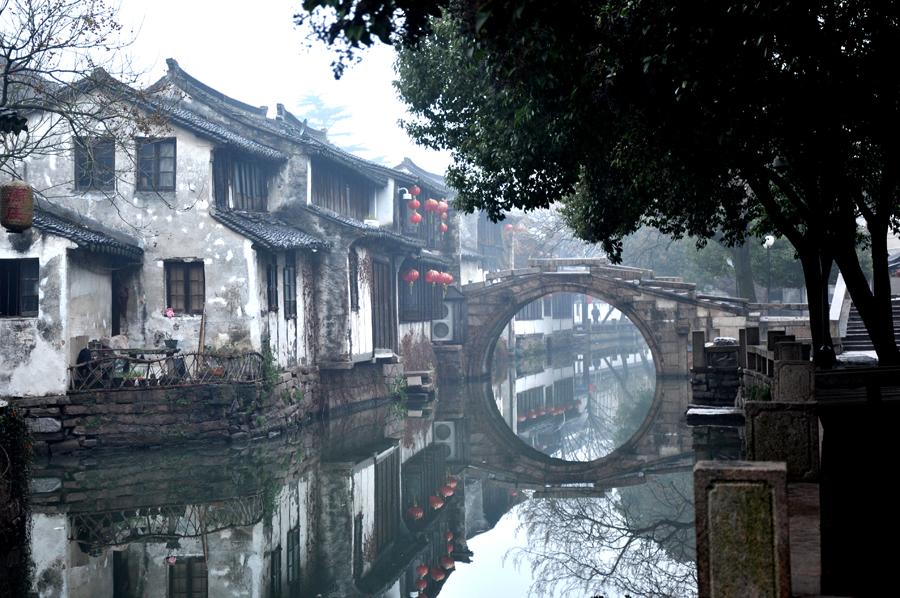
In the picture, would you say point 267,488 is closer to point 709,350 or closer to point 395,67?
point 395,67

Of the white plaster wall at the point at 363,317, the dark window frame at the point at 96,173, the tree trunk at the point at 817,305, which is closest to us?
the tree trunk at the point at 817,305

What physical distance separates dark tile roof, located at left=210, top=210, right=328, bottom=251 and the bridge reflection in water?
3936 millimetres

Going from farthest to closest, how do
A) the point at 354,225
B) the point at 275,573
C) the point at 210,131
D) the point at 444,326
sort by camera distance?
the point at 444,326
the point at 354,225
the point at 210,131
the point at 275,573

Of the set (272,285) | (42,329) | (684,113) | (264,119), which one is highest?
(264,119)

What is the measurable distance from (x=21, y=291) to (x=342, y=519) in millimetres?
8085

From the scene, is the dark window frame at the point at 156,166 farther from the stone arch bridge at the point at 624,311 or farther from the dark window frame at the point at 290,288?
the stone arch bridge at the point at 624,311

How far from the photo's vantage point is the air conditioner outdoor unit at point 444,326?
29.9 meters

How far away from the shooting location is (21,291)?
52.5 ft

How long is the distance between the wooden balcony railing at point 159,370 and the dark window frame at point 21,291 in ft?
4.63

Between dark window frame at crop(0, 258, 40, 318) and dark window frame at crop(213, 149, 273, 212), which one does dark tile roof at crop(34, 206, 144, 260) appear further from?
dark window frame at crop(213, 149, 273, 212)

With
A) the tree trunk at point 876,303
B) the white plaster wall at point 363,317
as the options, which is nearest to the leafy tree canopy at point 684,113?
the tree trunk at point 876,303

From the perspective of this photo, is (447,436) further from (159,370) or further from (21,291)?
(21,291)

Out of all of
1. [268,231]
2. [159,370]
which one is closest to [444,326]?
[268,231]

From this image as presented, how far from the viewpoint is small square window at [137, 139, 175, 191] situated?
1800cm
